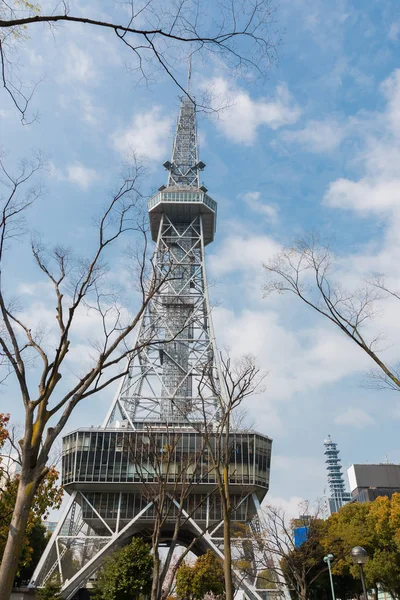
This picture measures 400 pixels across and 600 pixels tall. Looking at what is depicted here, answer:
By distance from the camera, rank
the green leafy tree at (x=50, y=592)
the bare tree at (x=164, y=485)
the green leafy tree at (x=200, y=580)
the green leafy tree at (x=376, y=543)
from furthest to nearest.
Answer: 1. the green leafy tree at (x=200, y=580)
2. the green leafy tree at (x=376, y=543)
3. the green leafy tree at (x=50, y=592)
4. the bare tree at (x=164, y=485)

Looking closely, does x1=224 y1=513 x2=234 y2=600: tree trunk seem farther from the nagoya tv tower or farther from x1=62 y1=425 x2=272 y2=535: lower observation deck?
x1=62 y1=425 x2=272 y2=535: lower observation deck

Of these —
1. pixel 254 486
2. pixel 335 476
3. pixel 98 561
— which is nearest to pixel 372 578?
pixel 254 486

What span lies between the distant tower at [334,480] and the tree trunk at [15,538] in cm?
19370

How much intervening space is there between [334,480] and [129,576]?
178077 mm

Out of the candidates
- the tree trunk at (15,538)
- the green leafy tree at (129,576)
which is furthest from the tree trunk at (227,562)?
the green leafy tree at (129,576)

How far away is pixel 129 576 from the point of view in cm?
2706

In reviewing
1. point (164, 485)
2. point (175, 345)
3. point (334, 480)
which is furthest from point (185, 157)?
point (334, 480)

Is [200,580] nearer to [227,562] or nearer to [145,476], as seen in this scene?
[145,476]

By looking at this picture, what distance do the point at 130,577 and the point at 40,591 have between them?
30.6 ft

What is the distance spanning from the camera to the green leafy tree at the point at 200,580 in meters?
39.7

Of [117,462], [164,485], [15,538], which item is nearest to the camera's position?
[15,538]

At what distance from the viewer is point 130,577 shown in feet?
88.6

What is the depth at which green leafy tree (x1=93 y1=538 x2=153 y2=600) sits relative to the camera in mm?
26734

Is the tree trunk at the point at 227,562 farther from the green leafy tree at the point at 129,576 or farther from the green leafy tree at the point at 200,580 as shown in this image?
the green leafy tree at the point at 200,580
